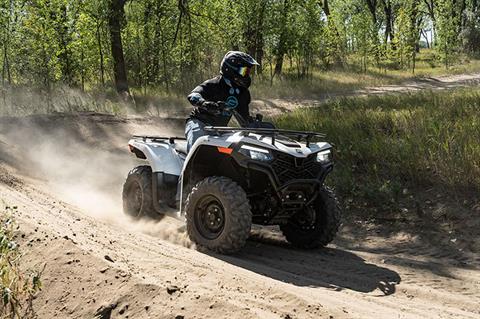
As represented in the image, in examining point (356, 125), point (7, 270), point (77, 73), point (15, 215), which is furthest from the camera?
point (77, 73)

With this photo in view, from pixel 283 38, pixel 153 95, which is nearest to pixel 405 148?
pixel 153 95

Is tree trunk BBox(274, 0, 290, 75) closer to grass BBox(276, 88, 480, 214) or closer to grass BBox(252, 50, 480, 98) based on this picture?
grass BBox(252, 50, 480, 98)

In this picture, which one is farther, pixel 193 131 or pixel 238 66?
pixel 193 131

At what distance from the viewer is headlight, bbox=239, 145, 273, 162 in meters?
5.67

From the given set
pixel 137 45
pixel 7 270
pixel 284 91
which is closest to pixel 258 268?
pixel 7 270

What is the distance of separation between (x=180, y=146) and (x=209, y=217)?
1.62 metres

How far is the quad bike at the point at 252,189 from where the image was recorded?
5688 millimetres

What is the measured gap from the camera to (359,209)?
322 inches

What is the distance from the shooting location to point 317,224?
6477mm

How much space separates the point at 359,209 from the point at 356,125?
2.50m

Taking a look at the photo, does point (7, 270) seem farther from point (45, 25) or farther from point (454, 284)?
point (45, 25)

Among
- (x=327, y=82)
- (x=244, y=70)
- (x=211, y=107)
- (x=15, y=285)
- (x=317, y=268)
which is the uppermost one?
(x=327, y=82)

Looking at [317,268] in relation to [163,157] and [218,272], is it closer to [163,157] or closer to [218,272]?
[218,272]

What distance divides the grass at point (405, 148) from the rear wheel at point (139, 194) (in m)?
2.98
